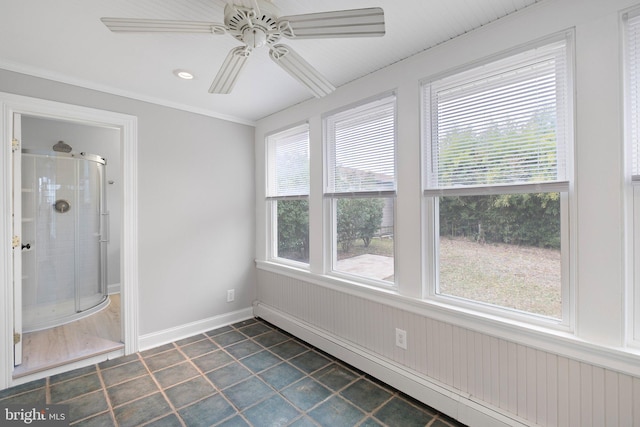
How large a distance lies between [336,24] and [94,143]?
4585mm

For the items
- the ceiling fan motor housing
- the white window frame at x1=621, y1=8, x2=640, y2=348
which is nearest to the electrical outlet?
the white window frame at x1=621, y1=8, x2=640, y2=348

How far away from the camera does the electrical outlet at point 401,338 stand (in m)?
2.10

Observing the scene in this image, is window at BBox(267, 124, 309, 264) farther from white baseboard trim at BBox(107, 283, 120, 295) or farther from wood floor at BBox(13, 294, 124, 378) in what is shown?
white baseboard trim at BBox(107, 283, 120, 295)

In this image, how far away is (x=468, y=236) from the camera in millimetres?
1864

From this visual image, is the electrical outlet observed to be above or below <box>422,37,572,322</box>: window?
below

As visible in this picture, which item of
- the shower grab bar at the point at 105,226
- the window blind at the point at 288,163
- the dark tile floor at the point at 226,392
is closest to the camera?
the dark tile floor at the point at 226,392

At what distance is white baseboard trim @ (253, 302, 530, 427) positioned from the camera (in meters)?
1.69

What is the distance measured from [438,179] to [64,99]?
9.95ft

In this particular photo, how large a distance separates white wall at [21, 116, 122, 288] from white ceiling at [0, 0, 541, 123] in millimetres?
1811

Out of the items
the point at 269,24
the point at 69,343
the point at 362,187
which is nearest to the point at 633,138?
the point at 362,187

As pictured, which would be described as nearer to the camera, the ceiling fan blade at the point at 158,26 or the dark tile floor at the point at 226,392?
the ceiling fan blade at the point at 158,26

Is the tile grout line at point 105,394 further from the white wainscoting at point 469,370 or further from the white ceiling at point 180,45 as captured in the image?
the white ceiling at point 180,45

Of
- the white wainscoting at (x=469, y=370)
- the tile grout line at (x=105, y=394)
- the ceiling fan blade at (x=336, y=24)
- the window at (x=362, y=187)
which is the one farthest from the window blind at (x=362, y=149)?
the tile grout line at (x=105, y=394)

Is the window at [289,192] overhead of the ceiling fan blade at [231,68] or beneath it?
beneath
